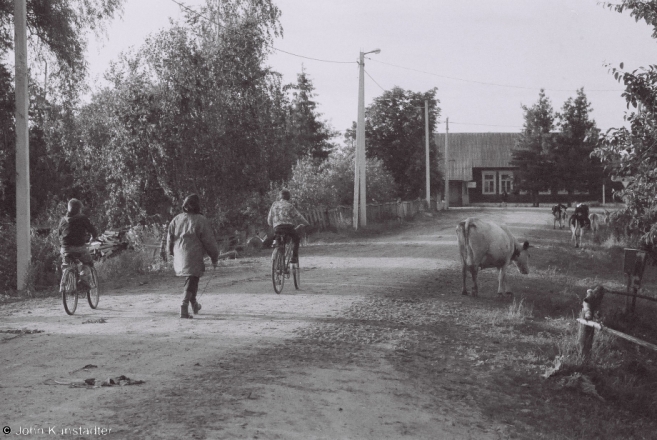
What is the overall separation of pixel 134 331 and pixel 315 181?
2251 cm

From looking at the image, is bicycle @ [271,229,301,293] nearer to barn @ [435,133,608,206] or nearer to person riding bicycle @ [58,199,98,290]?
person riding bicycle @ [58,199,98,290]

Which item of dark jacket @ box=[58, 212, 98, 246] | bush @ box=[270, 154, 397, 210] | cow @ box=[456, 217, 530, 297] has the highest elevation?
bush @ box=[270, 154, 397, 210]

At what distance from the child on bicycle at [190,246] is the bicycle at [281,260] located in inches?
95.2

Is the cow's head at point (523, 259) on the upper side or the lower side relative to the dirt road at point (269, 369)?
upper

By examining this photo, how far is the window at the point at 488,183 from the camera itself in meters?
78.0

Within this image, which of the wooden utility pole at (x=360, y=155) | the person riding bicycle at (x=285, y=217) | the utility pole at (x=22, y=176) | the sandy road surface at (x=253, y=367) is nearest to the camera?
the sandy road surface at (x=253, y=367)

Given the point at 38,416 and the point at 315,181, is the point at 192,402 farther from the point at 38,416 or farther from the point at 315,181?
the point at 315,181

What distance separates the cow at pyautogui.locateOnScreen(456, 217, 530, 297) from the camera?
13.8 metres

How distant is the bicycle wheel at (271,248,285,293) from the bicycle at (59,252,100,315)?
9.81ft

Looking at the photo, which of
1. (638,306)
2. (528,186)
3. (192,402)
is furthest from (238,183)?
(528,186)

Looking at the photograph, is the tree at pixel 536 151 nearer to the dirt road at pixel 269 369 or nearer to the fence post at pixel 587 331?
the dirt road at pixel 269 369

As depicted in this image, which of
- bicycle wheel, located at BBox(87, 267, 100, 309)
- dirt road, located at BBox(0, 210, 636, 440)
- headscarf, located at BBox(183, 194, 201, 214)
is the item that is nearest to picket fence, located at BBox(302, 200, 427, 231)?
dirt road, located at BBox(0, 210, 636, 440)

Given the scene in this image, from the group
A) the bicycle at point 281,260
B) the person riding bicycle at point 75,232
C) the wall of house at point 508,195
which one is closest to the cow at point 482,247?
the bicycle at point 281,260

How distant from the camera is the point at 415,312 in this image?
11742 mm
